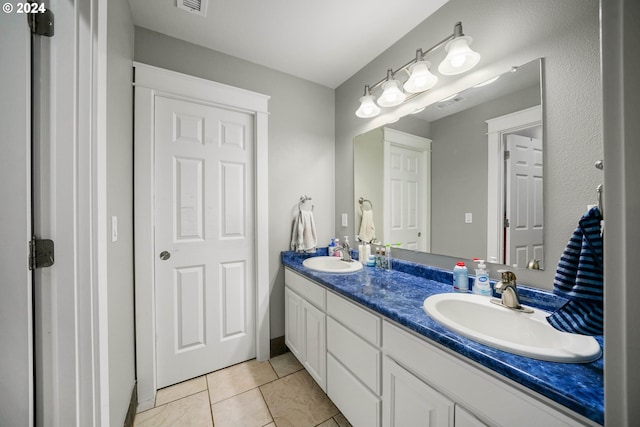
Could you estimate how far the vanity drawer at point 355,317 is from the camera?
1.06 metres

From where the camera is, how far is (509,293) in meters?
0.98

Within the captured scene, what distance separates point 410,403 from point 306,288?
35.2 inches

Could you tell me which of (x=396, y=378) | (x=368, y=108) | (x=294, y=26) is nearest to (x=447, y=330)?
(x=396, y=378)

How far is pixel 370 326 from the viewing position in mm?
1093

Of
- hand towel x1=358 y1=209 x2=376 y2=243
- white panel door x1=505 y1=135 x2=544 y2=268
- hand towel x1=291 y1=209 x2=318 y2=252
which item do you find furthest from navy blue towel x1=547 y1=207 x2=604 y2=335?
hand towel x1=291 y1=209 x2=318 y2=252

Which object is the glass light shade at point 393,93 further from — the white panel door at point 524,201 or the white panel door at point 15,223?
the white panel door at point 15,223

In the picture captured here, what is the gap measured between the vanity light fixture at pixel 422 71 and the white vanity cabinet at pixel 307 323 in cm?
136

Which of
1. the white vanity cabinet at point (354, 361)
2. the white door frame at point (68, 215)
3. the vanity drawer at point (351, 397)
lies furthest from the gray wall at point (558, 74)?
the white door frame at point (68, 215)

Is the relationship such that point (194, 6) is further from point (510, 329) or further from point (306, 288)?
point (510, 329)

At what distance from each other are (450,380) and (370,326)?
0.38m

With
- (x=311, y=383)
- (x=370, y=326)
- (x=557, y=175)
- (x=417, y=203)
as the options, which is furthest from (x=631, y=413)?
(x=311, y=383)

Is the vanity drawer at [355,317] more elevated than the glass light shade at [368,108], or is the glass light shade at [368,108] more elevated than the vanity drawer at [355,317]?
the glass light shade at [368,108]

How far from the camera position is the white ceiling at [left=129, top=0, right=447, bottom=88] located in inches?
54.9

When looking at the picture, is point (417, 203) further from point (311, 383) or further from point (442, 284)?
point (311, 383)
